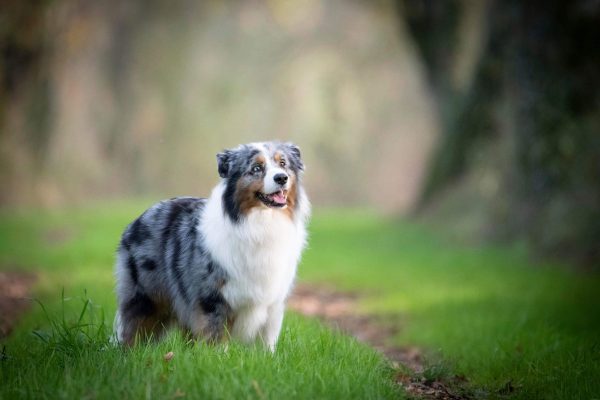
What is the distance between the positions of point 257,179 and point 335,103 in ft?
135

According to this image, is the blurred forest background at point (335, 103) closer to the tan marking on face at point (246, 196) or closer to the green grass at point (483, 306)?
the green grass at point (483, 306)

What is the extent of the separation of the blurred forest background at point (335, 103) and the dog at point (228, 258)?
7.13m

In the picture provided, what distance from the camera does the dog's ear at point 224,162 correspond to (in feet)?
20.2

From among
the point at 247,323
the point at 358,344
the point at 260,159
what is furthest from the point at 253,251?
the point at 358,344

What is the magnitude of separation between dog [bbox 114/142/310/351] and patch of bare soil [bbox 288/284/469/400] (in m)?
1.17

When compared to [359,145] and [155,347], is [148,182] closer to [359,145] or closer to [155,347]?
[359,145]

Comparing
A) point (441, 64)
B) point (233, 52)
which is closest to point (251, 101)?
point (233, 52)

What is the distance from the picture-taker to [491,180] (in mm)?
18797

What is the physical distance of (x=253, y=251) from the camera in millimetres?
6055

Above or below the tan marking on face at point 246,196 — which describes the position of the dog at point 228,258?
below

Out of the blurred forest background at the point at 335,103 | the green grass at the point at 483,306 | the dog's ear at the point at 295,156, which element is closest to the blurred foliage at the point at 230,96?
the blurred forest background at the point at 335,103

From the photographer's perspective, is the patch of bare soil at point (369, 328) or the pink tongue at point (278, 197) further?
the patch of bare soil at point (369, 328)

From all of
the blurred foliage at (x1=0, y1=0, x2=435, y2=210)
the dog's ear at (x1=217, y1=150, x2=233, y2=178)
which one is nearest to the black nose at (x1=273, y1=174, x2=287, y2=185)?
the dog's ear at (x1=217, y1=150, x2=233, y2=178)

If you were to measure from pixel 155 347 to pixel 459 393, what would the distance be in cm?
226
